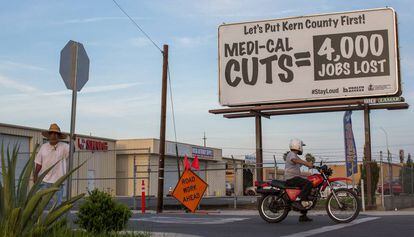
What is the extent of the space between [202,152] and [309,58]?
4544 centimetres

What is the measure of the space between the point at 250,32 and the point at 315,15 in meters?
2.57

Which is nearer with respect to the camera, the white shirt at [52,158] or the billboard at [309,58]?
the white shirt at [52,158]

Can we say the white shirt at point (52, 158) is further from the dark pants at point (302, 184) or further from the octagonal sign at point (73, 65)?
the dark pants at point (302, 184)

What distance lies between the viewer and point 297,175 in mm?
12391

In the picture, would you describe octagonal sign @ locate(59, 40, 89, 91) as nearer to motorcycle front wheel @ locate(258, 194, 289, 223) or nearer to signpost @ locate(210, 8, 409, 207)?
motorcycle front wheel @ locate(258, 194, 289, 223)

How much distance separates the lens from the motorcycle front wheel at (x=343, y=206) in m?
11.9

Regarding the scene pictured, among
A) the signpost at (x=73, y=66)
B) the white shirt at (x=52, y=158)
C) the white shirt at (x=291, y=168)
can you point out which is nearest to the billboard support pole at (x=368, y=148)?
the white shirt at (x=291, y=168)

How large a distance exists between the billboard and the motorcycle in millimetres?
9574

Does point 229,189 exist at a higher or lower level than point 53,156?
lower

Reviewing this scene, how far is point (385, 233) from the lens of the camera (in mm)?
9938

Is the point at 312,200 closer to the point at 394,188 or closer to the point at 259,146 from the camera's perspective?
the point at 259,146

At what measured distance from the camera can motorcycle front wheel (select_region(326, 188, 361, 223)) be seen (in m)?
11.9

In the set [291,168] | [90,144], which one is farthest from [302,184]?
[90,144]

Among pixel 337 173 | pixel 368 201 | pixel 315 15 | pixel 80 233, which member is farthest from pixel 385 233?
pixel 337 173
